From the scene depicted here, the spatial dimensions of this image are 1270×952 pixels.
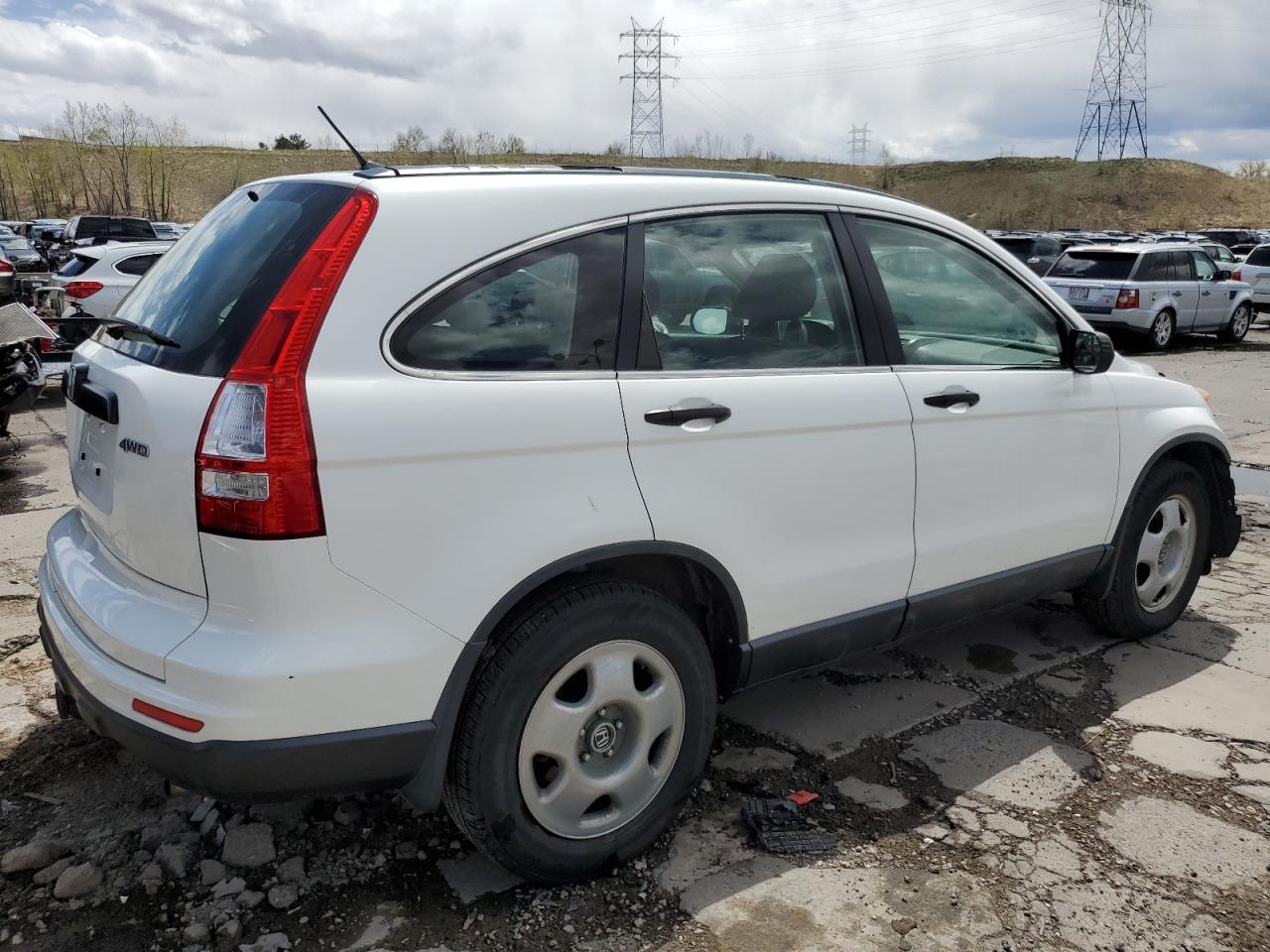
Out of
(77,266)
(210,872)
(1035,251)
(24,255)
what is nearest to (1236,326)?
(1035,251)

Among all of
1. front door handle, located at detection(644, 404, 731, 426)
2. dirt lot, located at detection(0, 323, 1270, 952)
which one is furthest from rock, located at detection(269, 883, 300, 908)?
front door handle, located at detection(644, 404, 731, 426)

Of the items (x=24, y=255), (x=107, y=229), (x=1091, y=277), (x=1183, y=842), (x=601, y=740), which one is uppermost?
(x=107, y=229)

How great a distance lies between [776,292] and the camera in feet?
10.2

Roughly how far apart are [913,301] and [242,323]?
86.9 inches

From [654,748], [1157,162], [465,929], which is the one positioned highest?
[1157,162]

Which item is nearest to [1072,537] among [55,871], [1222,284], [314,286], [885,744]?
[885,744]

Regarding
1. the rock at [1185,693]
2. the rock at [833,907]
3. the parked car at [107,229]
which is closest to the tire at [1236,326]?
the rock at [1185,693]

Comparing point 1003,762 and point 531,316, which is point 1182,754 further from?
point 531,316

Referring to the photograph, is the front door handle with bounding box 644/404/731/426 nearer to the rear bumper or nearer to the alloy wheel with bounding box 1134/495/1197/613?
the rear bumper

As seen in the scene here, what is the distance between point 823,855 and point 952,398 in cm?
147

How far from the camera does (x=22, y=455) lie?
8188 millimetres


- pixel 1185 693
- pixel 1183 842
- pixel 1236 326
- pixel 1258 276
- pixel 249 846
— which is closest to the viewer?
pixel 249 846

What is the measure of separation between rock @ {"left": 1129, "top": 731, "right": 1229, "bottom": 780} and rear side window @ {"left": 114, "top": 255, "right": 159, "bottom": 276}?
38.1 ft

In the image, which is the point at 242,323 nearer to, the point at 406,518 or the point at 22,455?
the point at 406,518
